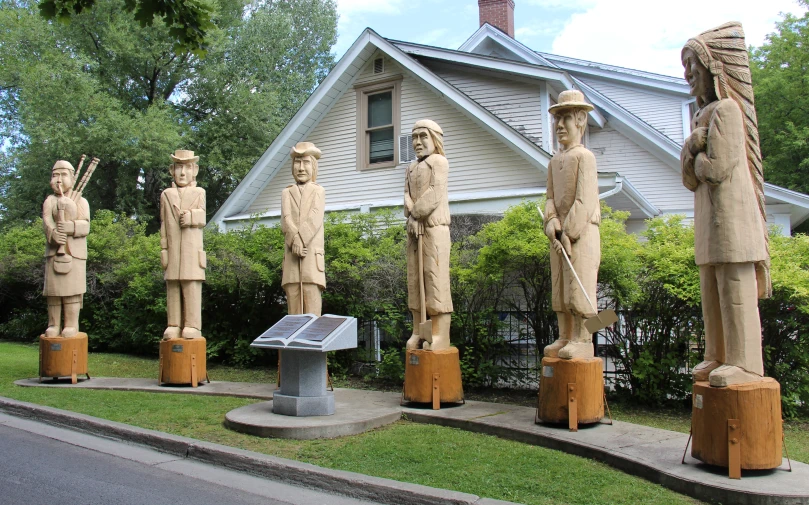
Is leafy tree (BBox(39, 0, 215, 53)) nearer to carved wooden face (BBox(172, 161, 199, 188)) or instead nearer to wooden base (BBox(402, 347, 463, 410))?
carved wooden face (BBox(172, 161, 199, 188))

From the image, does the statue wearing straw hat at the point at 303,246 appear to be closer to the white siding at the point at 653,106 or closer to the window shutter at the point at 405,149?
the window shutter at the point at 405,149

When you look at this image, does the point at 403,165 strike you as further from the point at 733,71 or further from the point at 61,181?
the point at 733,71

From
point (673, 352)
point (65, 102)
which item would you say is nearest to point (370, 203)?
point (673, 352)

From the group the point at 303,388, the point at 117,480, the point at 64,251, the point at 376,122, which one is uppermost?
the point at 376,122

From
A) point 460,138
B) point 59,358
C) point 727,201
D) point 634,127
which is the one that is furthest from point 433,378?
point 634,127

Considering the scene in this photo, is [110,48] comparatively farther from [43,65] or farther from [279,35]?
[279,35]

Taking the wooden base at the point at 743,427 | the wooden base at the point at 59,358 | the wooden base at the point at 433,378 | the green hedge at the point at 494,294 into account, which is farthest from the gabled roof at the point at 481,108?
the wooden base at the point at 743,427

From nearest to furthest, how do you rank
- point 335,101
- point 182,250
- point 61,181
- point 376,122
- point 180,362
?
point 180,362, point 182,250, point 61,181, point 376,122, point 335,101

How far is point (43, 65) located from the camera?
23.3 meters

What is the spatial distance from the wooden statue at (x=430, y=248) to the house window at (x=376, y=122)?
7.99 m

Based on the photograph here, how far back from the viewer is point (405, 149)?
51.7 feet

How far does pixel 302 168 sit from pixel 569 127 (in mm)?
4028

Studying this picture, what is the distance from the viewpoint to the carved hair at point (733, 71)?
542cm

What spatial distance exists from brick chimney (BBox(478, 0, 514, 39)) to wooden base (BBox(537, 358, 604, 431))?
16680 millimetres
